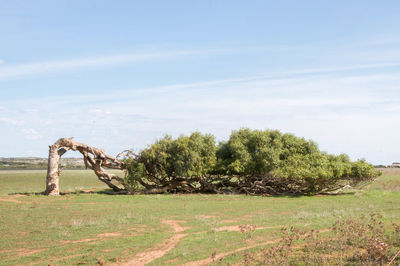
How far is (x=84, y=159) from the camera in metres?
33.2

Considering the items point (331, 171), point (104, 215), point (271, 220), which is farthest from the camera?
point (331, 171)

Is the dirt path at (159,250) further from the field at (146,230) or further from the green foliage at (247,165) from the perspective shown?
the green foliage at (247,165)

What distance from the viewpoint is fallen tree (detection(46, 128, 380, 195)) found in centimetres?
3184

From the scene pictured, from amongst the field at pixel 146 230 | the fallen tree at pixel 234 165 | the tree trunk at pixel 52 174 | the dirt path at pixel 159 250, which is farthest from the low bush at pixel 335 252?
the tree trunk at pixel 52 174

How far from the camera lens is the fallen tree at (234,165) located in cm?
3184

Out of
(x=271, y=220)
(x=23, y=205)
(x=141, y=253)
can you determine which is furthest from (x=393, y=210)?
(x=23, y=205)

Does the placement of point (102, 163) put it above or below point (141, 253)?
above

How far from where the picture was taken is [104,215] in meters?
19.7

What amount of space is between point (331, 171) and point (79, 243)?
77.5ft

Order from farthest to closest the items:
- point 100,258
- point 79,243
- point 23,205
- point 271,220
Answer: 1. point 23,205
2. point 271,220
3. point 79,243
4. point 100,258

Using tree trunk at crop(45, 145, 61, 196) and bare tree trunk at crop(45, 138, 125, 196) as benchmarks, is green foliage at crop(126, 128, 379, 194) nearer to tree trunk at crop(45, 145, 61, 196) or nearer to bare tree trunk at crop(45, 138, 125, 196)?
bare tree trunk at crop(45, 138, 125, 196)

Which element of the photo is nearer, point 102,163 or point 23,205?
point 23,205

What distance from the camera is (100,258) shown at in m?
11.3

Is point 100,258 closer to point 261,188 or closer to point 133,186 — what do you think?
point 133,186
